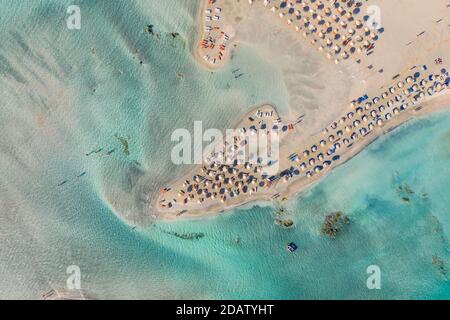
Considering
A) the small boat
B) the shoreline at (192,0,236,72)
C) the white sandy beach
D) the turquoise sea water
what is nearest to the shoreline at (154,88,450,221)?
the white sandy beach

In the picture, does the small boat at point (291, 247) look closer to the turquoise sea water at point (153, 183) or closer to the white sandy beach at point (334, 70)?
the turquoise sea water at point (153, 183)

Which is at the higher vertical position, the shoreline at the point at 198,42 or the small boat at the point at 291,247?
the shoreline at the point at 198,42

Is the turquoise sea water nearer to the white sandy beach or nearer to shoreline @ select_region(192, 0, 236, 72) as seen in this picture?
shoreline @ select_region(192, 0, 236, 72)

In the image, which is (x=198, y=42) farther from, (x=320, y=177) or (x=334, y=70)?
(x=320, y=177)

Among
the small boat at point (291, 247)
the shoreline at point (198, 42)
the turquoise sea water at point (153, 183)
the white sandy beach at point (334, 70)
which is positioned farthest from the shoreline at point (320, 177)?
the shoreline at point (198, 42)

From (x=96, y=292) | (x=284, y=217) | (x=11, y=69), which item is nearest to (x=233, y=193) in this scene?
(x=284, y=217)

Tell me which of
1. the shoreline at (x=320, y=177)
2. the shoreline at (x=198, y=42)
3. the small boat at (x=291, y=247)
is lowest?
the small boat at (x=291, y=247)

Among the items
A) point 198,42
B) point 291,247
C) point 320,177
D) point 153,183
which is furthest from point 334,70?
point 153,183

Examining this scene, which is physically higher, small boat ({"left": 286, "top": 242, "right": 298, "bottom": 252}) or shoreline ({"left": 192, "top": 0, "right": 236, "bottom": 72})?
shoreline ({"left": 192, "top": 0, "right": 236, "bottom": 72})
